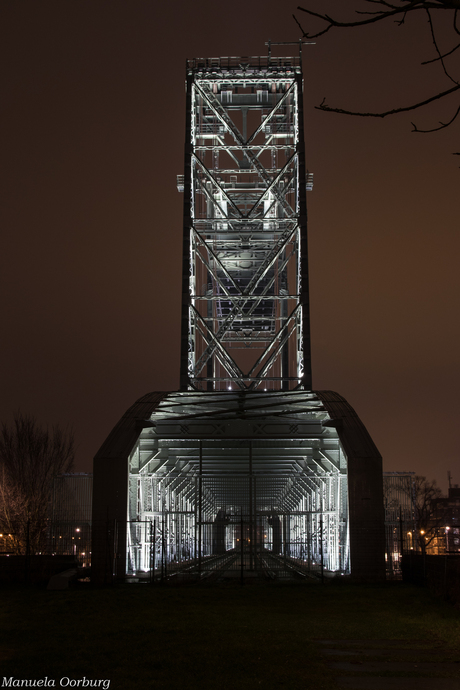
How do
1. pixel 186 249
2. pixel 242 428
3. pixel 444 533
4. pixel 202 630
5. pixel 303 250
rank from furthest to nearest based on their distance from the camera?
pixel 186 249, pixel 303 250, pixel 444 533, pixel 242 428, pixel 202 630

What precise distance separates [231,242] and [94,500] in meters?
27.7

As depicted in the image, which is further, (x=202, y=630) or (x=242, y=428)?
(x=242, y=428)

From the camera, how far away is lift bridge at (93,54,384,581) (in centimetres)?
2136

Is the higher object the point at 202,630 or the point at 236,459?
the point at 236,459

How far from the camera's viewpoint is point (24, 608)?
14555 millimetres

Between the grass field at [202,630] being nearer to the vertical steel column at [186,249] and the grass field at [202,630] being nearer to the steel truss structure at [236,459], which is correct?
the steel truss structure at [236,459]

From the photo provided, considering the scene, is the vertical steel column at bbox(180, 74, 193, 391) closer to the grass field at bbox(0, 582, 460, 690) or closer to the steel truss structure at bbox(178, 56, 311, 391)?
the steel truss structure at bbox(178, 56, 311, 391)

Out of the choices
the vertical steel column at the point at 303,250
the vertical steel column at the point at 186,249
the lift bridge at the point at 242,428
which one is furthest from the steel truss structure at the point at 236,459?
the vertical steel column at the point at 303,250

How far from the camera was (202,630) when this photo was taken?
11703 mm

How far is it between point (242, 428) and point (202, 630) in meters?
13.3

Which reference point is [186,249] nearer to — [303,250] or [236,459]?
[303,250]

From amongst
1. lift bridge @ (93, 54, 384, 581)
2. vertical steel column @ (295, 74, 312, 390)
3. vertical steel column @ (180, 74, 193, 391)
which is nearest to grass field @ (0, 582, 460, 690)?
lift bridge @ (93, 54, 384, 581)

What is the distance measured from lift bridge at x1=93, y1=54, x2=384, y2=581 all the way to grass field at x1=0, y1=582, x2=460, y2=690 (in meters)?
2.88

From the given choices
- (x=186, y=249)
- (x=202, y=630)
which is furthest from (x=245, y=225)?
(x=202, y=630)
